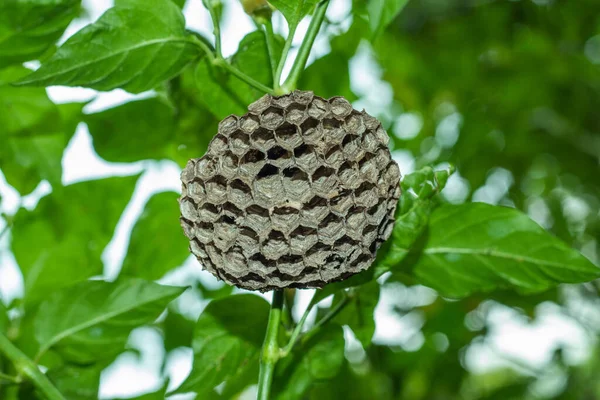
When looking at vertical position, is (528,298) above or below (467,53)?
below

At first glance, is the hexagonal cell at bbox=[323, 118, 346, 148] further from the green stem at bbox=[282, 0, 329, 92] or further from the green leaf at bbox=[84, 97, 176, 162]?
the green leaf at bbox=[84, 97, 176, 162]

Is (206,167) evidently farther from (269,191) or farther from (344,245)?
(344,245)

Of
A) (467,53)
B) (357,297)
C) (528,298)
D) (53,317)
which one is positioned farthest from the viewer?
(467,53)

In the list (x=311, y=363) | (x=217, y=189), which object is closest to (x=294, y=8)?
(x=217, y=189)

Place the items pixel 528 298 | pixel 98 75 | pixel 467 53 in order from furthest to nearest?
pixel 467 53, pixel 528 298, pixel 98 75

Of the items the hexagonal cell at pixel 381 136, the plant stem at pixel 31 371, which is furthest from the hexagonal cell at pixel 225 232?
the plant stem at pixel 31 371

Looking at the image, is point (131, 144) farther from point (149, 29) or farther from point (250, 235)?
point (250, 235)

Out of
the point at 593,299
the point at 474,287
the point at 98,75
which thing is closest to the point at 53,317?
the point at 98,75

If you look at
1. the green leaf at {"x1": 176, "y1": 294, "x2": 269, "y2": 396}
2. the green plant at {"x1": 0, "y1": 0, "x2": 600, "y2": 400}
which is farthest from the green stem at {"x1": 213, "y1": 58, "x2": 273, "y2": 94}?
the green leaf at {"x1": 176, "y1": 294, "x2": 269, "y2": 396}
